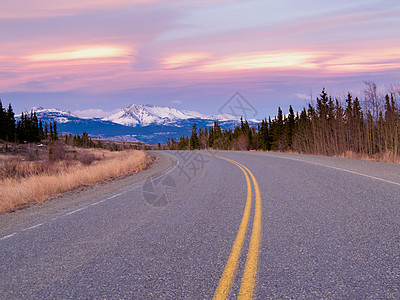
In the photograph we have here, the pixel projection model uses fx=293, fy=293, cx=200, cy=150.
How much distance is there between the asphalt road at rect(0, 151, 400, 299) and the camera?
10.0ft

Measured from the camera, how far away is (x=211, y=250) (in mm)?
4090

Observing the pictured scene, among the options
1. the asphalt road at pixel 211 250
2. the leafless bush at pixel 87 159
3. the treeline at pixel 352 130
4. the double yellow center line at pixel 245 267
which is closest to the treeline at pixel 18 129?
the leafless bush at pixel 87 159

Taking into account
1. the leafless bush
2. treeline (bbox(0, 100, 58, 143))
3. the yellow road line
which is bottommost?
the yellow road line

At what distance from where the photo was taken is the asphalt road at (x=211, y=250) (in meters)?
3.05

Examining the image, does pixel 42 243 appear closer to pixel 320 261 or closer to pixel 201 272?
pixel 201 272

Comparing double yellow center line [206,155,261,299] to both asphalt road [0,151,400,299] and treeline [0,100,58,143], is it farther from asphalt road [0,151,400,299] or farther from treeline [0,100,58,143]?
treeline [0,100,58,143]

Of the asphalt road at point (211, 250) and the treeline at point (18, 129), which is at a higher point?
the treeline at point (18, 129)

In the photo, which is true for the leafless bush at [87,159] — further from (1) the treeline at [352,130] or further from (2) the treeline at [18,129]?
(2) the treeline at [18,129]

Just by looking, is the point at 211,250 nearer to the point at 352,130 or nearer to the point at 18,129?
the point at 352,130

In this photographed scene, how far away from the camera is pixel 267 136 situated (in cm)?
6931

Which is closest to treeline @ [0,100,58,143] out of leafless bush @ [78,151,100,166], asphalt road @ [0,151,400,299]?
leafless bush @ [78,151,100,166]

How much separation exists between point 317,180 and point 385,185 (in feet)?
6.89

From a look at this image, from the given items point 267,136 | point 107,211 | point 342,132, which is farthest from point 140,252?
point 267,136

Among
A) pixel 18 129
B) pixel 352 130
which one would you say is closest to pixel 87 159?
pixel 352 130
